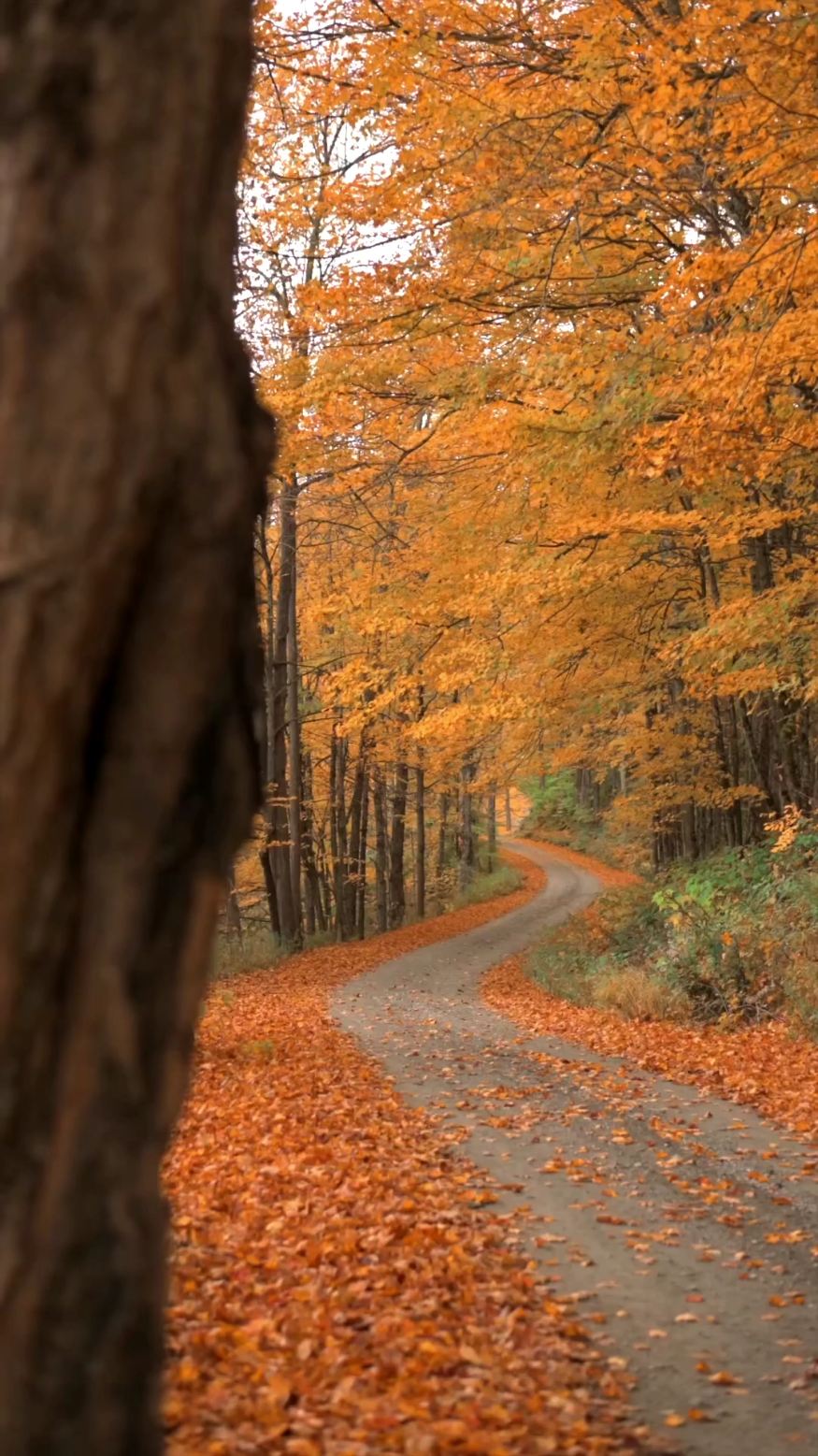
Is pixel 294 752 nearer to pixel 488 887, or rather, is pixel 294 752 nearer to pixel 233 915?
pixel 233 915

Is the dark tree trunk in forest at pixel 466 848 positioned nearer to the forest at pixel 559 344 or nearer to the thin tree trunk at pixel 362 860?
the thin tree trunk at pixel 362 860

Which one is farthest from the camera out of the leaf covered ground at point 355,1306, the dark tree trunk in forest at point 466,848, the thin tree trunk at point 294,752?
the dark tree trunk in forest at point 466,848

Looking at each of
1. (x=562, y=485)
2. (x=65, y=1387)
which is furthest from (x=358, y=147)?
(x=65, y=1387)

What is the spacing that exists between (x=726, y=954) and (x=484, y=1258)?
8.55 metres

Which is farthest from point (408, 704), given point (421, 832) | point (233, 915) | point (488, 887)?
point (488, 887)

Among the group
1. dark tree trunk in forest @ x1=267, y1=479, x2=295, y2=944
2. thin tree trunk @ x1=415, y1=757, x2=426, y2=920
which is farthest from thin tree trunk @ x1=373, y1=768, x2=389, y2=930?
dark tree trunk in forest @ x1=267, y1=479, x2=295, y2=944

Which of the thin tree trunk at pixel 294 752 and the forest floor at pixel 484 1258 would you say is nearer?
the forest floor at pixel 484 1258

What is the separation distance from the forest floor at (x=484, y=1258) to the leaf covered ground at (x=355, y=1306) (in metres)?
0.01

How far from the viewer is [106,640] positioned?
6.18 ft

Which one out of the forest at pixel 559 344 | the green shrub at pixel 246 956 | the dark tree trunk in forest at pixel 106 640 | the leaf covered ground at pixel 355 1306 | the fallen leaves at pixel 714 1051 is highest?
the forest at pixel 559 344

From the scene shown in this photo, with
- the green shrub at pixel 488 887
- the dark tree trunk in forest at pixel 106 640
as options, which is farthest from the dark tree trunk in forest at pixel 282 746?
the dark tree trunk in forest at pixel 106 640

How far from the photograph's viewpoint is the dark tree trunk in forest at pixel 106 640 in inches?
Result: 69.7

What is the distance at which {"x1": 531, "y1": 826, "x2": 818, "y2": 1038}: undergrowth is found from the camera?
41.6 feet

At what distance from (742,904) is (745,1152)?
7.55m
